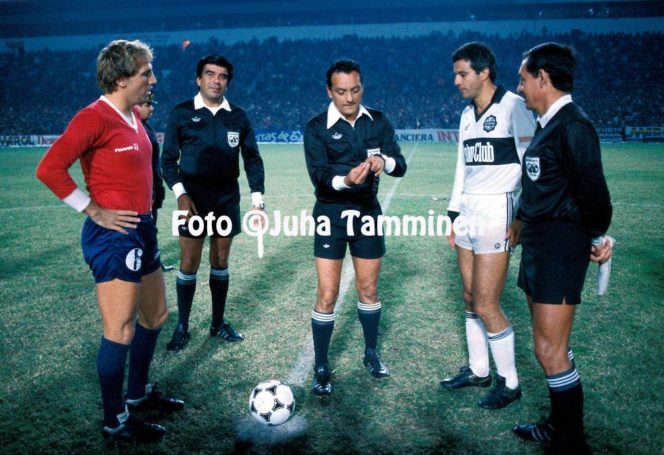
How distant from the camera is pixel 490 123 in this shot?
3.35 m

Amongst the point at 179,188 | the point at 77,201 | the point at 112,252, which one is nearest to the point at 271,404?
the point at 112,252

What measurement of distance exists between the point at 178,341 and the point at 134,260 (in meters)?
1.84

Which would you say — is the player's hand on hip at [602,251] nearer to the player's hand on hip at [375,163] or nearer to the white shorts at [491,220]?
the white shorts at [491,220]

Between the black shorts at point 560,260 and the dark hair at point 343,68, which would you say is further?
the dark hair at point 343,68

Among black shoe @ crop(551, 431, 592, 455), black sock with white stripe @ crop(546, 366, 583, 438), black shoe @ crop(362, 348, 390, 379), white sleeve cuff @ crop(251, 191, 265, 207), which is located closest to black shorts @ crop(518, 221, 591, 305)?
black sock with white stripe @ crop(546, 366, 583, 438)

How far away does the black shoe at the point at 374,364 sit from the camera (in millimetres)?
4039

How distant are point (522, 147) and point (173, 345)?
11.4 feet

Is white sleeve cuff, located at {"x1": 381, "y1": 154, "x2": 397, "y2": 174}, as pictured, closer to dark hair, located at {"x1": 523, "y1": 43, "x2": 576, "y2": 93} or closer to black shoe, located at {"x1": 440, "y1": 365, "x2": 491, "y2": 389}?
dark hair, located at {"x1": 523, "y1": 43, "x2": 576, "y2": 93}

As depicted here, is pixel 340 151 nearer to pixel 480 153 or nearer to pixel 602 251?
pixel 480 153

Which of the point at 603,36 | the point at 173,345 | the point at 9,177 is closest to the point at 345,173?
the point at 173,345

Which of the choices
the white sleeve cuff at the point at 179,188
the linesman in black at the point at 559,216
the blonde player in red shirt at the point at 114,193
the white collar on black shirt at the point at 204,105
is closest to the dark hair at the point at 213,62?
the white collar on black shirt at the point at 204,105

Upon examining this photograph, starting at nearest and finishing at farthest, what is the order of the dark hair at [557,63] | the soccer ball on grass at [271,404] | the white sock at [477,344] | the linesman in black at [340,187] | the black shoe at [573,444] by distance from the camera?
the dark hair at [557,63]
the black shoe at [573,444]
the soccer ball on grass at [271,404]
the linesman in black at [340,187]
the white sock at [477,344]

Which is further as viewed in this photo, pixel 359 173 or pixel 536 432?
pixel 359 173

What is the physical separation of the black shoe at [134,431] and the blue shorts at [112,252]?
969mm
